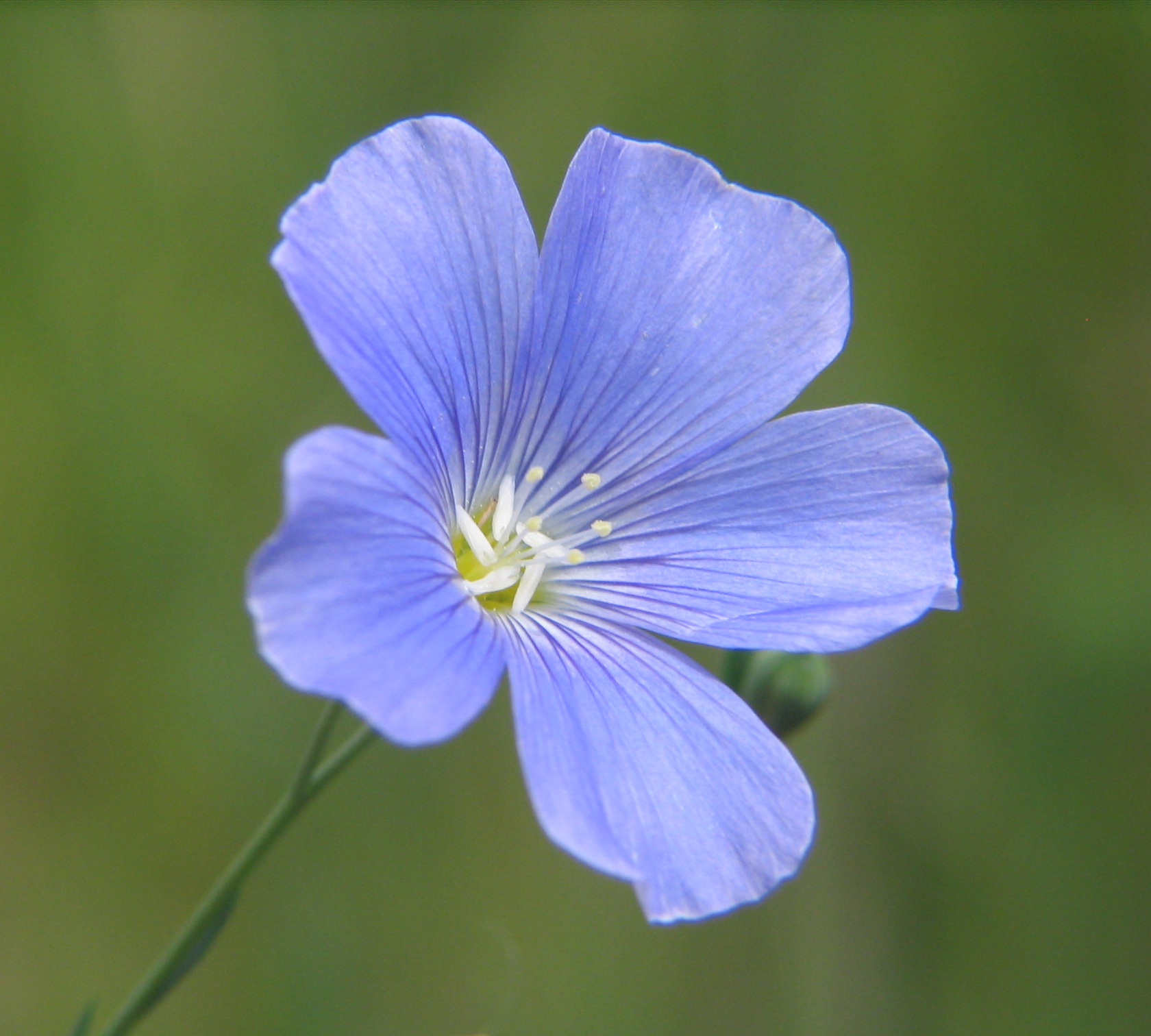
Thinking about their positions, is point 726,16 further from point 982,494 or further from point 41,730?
point 41,730

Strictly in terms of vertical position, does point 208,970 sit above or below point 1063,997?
above

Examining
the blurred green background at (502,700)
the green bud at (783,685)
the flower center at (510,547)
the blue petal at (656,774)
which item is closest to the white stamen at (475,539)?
the flower center at (510,547)

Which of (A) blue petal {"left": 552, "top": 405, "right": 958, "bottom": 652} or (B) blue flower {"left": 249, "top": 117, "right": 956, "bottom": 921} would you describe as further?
(A) blue petal {"left": 552, "top": 405, "right": 958, "bottom": 652}

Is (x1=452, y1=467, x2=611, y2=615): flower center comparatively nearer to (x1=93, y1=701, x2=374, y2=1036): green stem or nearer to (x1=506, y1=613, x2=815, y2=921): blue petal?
(x1=506, y1=613, x2=815, y2=921): blue petal

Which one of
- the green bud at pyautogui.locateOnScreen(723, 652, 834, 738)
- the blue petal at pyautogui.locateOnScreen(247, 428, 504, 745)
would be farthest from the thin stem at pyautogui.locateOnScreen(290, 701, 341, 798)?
the green bud at pyautogui.locateOnScreen(723, 652, 834, 738)

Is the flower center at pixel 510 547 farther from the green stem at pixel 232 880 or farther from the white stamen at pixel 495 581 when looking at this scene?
the green stem at pixel 232 880

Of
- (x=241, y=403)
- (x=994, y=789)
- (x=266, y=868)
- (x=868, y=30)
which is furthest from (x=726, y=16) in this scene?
(x=266, y=868)
